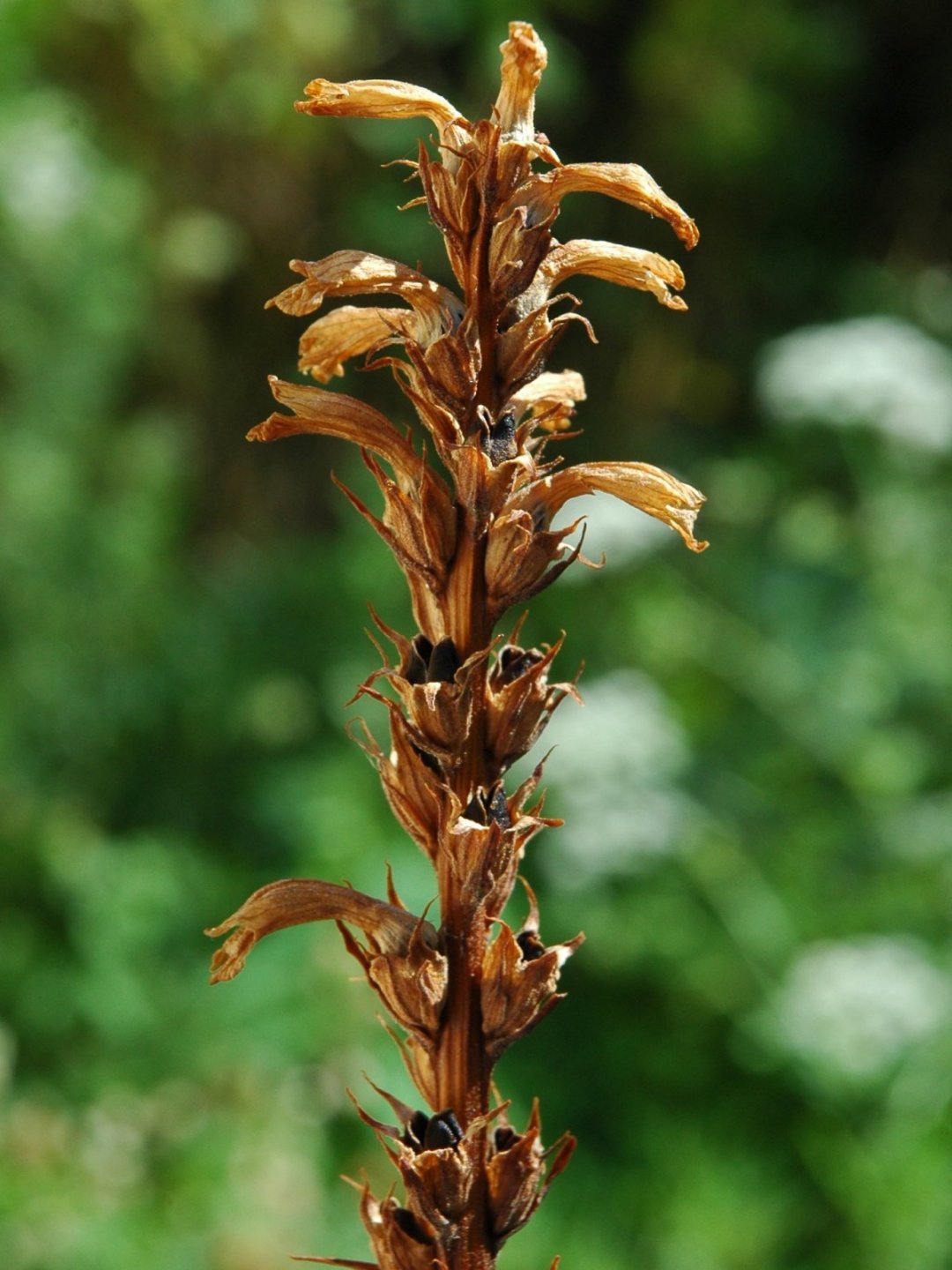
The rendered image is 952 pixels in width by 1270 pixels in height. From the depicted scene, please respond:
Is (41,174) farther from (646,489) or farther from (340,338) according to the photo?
(646,489)

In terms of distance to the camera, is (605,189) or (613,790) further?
(613,790)

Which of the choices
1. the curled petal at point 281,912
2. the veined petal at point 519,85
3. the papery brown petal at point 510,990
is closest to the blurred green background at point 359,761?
the curled petal at point 281,912

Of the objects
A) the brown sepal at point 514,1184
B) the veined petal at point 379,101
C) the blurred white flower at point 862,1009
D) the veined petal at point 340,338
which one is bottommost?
the blurred white flower at point 862,1009

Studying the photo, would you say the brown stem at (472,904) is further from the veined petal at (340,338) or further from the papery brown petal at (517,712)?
the veined petal at (340,338)

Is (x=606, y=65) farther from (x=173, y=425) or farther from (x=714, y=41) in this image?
(x=173, y=425)

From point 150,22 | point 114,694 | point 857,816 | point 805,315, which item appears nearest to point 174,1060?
point 114,694

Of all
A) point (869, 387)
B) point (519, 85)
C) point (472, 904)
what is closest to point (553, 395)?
point (519, 85)
